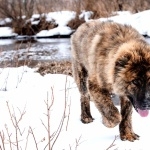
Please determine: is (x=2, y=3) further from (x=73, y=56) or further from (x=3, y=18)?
(x=73, y=56)

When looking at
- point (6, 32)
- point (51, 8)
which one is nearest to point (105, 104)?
point (6, 32)

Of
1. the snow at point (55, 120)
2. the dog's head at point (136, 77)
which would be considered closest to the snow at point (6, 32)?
the snow at point (55, 120)

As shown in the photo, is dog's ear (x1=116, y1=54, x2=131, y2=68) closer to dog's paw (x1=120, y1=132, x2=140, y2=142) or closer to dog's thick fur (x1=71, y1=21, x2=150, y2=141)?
dog's thick fur (x1=71, y1=21, x2=150, y2=141)

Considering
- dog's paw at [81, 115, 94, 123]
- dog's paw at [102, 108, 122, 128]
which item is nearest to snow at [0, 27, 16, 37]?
dog's paw at [81, 115, 94, 123]

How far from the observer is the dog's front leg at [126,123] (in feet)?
14.7

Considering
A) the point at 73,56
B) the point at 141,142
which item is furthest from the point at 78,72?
the point at 141,142

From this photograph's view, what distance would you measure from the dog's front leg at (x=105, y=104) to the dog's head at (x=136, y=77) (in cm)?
37

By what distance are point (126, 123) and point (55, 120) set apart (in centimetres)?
100

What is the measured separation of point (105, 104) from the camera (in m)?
4.54

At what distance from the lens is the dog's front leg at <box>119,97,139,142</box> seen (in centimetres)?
448

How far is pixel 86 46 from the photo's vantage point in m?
5.35

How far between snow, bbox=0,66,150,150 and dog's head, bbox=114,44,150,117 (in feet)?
1.61

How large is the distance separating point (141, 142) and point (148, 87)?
0.68 metres

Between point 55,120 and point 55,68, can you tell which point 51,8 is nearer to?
point 55,68
